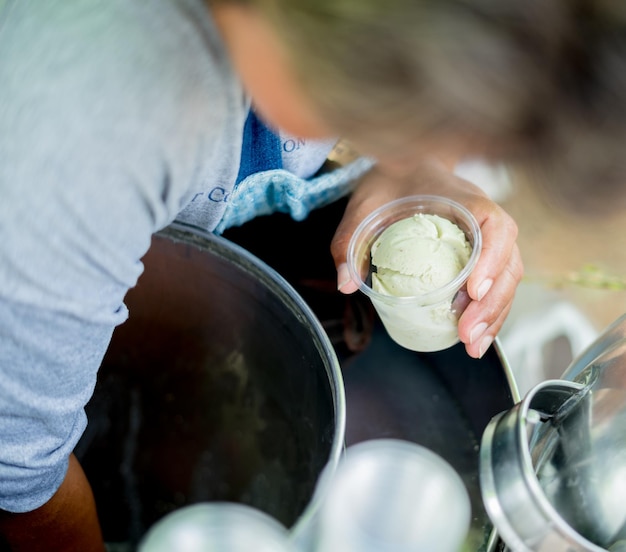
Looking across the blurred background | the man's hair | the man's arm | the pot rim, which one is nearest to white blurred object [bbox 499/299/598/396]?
the blurred background

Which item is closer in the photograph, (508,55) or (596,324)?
(508,55)

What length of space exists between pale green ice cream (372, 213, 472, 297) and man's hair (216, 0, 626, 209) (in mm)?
281

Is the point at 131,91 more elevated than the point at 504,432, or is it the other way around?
the point at 131,91

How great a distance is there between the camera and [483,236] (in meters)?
0.73

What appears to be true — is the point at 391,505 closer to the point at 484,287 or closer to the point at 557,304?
the point at 484,287

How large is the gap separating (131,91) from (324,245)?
43 cm

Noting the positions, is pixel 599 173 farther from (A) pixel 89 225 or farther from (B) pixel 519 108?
(A) pixel 89 225

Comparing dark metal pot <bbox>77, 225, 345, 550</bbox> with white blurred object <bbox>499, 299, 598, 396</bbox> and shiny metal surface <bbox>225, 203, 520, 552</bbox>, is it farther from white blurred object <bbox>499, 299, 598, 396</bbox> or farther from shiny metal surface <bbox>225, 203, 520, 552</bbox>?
white blurred object <bbox>499, 299, 598, 396</bbox>

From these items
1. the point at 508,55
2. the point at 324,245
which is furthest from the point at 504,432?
the point at 324,245

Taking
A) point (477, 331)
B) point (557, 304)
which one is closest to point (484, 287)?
point (477, 331)

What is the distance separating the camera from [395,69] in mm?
354

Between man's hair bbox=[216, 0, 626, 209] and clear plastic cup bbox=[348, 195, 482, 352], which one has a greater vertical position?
man's hair bbox=[216, 0, 626, 209]

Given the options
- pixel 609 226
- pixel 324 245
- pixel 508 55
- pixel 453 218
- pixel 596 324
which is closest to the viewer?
pixel 508 55

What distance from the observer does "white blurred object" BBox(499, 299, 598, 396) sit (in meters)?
1.23
